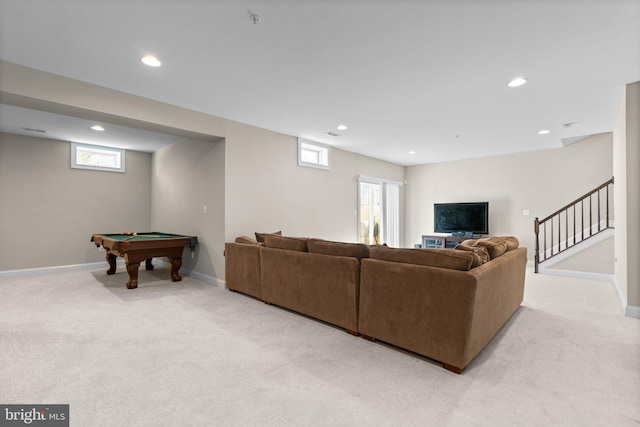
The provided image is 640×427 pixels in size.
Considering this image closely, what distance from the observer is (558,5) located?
1969 mm

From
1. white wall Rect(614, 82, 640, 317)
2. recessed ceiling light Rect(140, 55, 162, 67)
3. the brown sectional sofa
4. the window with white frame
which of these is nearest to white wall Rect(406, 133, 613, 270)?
the window with white frame

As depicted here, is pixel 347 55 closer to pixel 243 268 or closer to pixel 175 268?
pixel 243 268

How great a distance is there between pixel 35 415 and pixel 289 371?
146 centimetres

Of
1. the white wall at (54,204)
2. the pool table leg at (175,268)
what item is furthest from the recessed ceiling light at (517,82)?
the white wall at (54,204)

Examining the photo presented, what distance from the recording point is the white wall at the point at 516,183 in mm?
5715

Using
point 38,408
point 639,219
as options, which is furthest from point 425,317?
point 639,219

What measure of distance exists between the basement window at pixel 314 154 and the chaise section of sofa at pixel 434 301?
11.2 feet

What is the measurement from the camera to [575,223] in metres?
5.88

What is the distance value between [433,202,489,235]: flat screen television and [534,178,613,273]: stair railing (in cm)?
111

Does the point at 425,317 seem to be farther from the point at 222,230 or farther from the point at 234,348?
the point at 222,230

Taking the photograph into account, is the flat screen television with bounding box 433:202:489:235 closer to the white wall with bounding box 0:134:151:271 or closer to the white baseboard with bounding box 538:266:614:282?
the white baseboard with bounding box 538:266:614:282

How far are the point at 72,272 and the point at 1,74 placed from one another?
412 cm

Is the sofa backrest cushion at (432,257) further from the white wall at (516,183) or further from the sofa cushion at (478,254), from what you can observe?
the white wall at (516,183)

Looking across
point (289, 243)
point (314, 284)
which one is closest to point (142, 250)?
point (289, 243)
